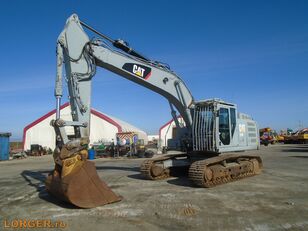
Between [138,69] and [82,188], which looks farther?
[138,69]

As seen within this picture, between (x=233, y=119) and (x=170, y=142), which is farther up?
(x=233, y=119)

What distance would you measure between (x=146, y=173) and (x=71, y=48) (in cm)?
537

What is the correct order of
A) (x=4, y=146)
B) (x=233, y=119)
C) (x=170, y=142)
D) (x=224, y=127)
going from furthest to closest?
1. (x=4, y=146)
2. (x=170, y=142)
3. (x=233, y=119)
4. (x=224, y=127)

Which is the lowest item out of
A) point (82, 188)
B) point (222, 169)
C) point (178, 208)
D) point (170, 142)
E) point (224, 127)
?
point (178, 208)

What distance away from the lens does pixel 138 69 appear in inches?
470

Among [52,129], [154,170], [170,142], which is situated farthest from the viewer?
[52,129]

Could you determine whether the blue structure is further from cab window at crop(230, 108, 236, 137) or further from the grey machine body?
cab window at crop(230, 108, 236, 137)

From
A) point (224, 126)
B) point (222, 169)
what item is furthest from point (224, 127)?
point (222, 169)

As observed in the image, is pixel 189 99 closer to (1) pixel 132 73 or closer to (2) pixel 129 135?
(1) pixel 132 73

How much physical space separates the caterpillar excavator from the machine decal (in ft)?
0.06

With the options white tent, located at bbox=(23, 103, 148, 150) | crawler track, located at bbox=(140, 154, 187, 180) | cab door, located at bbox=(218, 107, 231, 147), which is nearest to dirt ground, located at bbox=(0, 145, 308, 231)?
crawler track, located at bbox=(140, 154, 187, 180)

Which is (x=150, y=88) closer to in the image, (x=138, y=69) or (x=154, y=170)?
(x=138, y=69)

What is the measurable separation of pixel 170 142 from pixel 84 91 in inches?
188

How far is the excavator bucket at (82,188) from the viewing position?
7645mm
